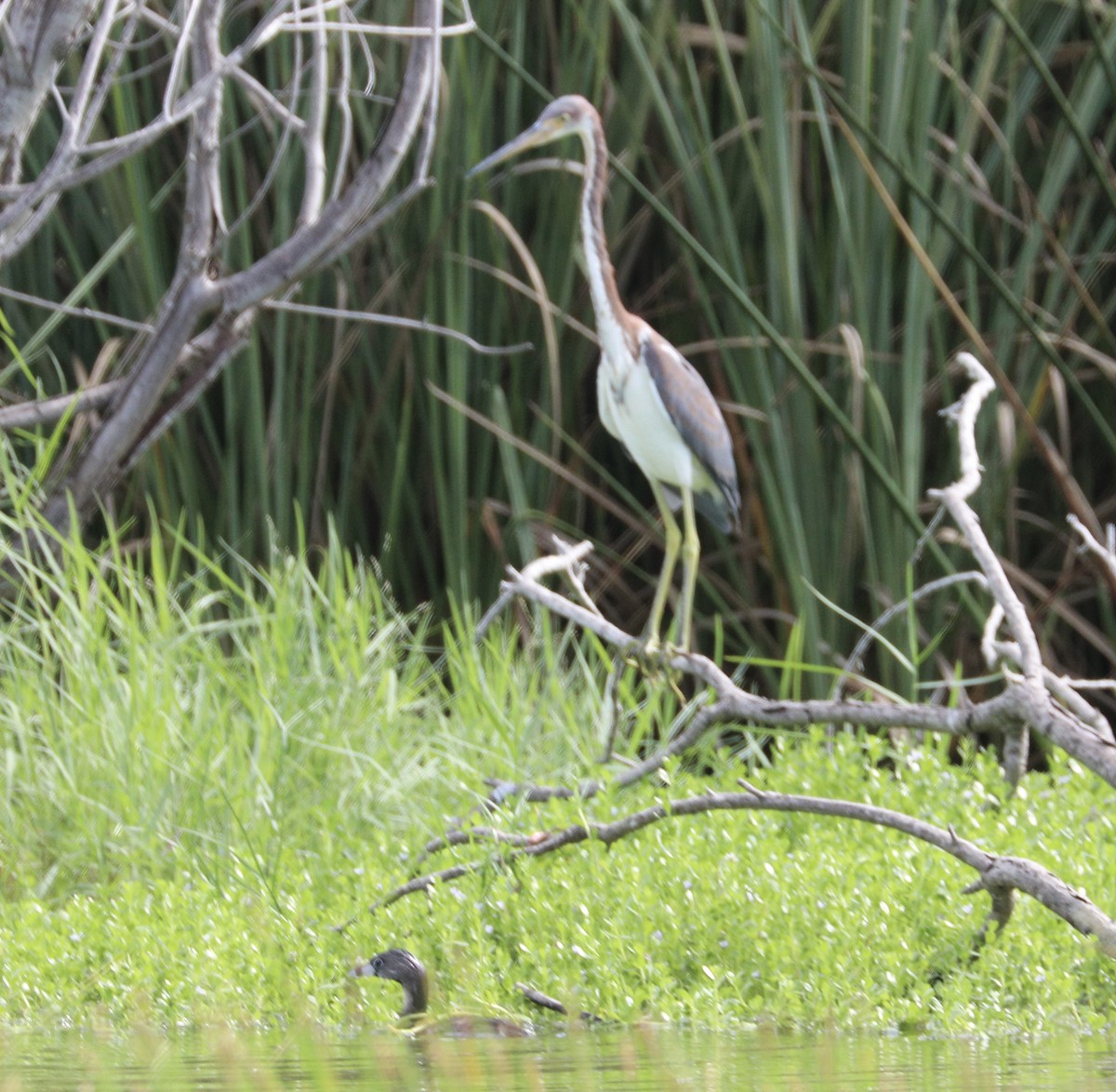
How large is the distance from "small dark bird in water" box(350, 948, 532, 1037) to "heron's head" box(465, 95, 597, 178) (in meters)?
1.89

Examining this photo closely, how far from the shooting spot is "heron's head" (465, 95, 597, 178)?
4.01 m

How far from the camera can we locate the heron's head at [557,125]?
401 cm

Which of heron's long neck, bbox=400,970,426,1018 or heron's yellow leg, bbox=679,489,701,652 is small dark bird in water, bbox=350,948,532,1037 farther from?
heron's yellow leg, bbox=679,489,701,652

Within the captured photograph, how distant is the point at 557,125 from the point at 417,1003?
2153mm

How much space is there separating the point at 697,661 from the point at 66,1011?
1.29m

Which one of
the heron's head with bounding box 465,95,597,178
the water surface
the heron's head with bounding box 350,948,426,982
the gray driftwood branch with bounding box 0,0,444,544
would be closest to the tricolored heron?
the heron's head with bounding box 465,95,597,178

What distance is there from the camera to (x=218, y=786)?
3.52 m

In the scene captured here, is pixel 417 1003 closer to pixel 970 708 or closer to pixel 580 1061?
pixel 580 1061

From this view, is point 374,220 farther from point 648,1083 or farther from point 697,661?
point 648,1083

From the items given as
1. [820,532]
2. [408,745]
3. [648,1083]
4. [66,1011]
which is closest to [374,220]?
[408,745]

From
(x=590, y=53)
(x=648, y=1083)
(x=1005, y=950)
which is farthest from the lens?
(x=590, y=53)

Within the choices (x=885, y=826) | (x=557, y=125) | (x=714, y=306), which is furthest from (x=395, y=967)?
(x=714, y=306)

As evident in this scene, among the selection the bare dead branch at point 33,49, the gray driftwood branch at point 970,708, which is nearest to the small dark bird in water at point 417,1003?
the gray driftwood branch at point 970,708

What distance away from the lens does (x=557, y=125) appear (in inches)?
161
